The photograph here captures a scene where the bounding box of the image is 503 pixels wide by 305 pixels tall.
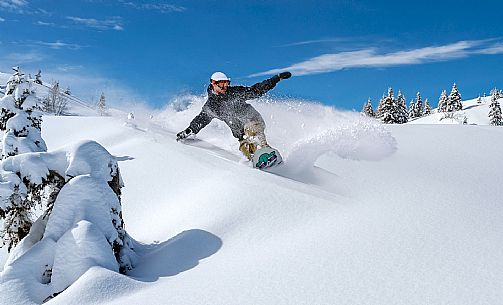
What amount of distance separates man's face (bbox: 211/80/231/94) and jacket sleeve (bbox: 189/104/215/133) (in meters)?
0.66

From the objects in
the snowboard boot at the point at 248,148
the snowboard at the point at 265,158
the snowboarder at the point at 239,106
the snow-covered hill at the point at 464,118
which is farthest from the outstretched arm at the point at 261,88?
the snow-covered hill at the point at 464,118

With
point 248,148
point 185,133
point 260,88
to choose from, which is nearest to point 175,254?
point 248,148

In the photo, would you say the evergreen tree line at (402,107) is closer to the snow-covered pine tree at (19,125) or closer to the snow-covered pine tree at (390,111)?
the snow-covered pine tree at (390,111)

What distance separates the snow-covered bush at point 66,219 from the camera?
5027mm

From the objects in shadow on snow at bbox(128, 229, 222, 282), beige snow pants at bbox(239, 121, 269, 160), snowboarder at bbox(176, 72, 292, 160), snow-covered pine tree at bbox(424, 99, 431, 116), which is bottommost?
shadow on snow at bbox(128, 229, 222, 282)

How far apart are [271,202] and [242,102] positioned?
4.63 m

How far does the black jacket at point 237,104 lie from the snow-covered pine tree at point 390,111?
50.1m

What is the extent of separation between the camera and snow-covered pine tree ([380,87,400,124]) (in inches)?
2247

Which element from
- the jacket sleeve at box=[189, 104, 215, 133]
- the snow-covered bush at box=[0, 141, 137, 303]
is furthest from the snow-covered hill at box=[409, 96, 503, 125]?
the snow-covered bush at box=[0, 141, 137, 303]

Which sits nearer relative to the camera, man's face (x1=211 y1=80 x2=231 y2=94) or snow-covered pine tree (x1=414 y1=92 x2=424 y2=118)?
man's face (x1=211 y1=80 x2=231 y2=94)

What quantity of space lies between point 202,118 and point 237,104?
1.20 m

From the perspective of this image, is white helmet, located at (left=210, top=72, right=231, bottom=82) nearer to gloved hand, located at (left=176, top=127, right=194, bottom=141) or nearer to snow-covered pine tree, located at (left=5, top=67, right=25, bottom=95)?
gloved hand, located at (left=176, top=127, right=194, bottom=141)

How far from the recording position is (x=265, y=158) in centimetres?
914

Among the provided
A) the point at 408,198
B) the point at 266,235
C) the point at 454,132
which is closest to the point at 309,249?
the point at 266,235
